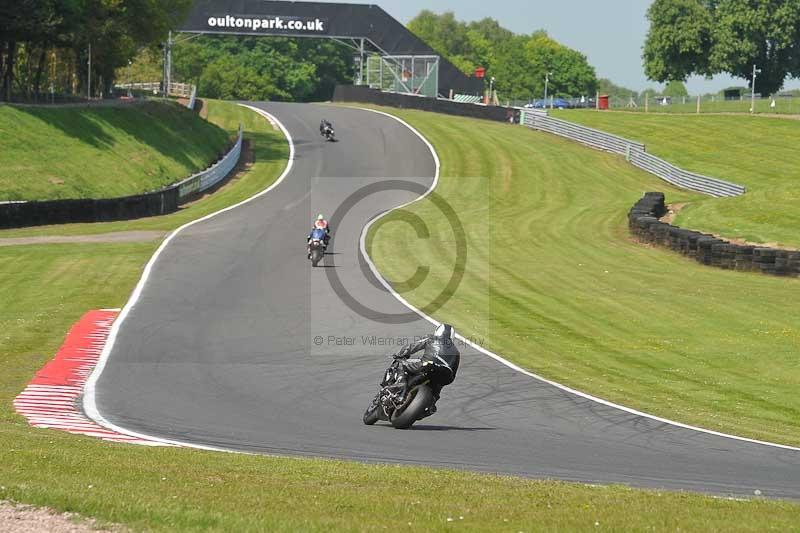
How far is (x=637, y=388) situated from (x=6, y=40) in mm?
43561

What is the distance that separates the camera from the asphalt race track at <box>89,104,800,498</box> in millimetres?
12891

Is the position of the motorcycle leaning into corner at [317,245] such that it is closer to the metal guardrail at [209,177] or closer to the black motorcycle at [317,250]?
the black motorcycle at [317,250]

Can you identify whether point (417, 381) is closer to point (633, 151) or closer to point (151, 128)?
point (151, 128)

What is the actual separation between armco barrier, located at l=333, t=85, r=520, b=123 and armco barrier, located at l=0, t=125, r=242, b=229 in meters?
30.3

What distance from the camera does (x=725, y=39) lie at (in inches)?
4395

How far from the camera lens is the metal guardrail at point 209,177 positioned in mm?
46406

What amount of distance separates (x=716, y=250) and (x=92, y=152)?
29.1 metres

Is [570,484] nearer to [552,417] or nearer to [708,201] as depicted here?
[552,417]

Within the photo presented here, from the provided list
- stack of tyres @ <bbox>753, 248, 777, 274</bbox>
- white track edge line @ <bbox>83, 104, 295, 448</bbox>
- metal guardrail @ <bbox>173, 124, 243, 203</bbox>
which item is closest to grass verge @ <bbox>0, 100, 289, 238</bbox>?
metal guardrail @ <bbox>173, 124, 243, 203</bbox>

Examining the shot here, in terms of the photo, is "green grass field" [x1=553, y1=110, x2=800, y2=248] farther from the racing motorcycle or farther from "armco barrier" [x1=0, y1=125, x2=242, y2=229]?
the racing motorcycle

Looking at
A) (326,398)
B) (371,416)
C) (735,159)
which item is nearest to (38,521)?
(371,416)

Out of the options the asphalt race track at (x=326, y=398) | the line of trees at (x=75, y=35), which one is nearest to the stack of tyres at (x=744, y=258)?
the asphalt race track at (x=326, y=398)

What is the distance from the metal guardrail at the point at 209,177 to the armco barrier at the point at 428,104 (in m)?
22.0

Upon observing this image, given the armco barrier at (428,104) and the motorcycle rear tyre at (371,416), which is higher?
the armco barrier at (428,104)
